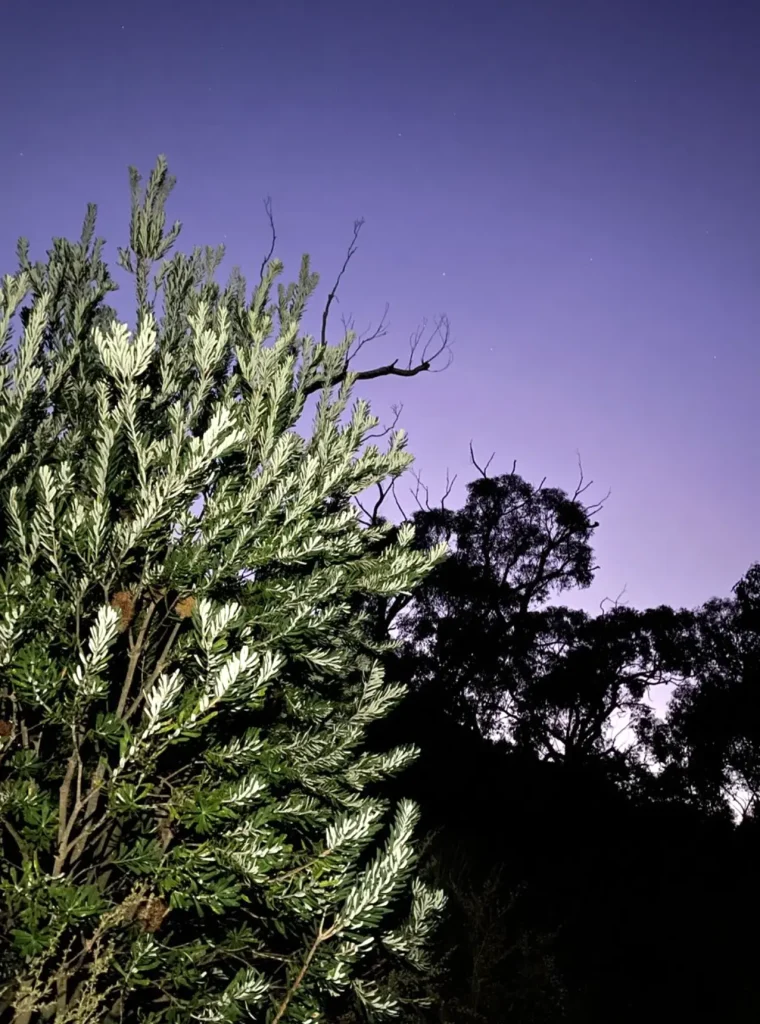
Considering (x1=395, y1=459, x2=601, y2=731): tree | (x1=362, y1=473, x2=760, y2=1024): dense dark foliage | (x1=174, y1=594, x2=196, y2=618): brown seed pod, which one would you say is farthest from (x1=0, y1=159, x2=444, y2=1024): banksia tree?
(x1=395, y1=459, x2=601, y2=731): tree

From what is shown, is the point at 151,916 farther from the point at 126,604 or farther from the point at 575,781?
the point at 575,781

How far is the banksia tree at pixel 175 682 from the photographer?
253cm

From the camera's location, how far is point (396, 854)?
112 inches

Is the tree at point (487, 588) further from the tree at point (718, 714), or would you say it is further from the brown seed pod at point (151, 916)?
the brown seed pod at point (151, 916)

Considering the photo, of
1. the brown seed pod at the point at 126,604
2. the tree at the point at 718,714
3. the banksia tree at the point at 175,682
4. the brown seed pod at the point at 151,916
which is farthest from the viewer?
the tree at the point at 718,714

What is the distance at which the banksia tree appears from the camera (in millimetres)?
2533

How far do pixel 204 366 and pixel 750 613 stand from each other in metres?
31.9

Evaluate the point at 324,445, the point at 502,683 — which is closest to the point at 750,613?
the point at 502,683

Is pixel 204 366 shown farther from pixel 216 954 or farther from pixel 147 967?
pixel 216 954

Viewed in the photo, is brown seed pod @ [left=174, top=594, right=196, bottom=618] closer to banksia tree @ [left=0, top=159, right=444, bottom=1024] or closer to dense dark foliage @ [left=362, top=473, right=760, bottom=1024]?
banksia tree @ [left=0, top=159, right=444, bottom=1024]

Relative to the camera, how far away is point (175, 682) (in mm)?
2566

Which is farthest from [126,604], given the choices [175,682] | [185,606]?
[175,682]

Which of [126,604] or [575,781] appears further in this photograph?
[575,781]

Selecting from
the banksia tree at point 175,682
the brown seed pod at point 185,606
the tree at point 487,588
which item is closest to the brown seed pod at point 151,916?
the banksia tree at point 175,682
